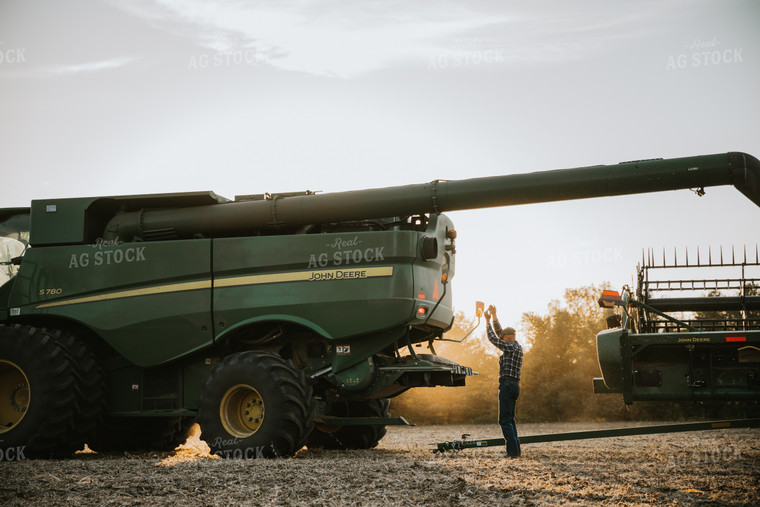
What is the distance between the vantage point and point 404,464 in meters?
9.32

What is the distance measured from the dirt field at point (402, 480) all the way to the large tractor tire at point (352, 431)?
153 cm

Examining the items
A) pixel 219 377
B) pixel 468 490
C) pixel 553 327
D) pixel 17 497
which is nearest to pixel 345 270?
pixel 219 377

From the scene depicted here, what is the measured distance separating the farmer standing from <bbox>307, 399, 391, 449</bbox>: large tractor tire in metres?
2.56

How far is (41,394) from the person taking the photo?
10852mm

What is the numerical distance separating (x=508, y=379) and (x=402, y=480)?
9.37 ft

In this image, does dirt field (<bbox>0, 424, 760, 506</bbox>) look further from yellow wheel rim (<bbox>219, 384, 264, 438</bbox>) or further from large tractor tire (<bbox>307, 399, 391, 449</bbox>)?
large tractor tire (<bbox>307, 399, 391, 449</bbox>)

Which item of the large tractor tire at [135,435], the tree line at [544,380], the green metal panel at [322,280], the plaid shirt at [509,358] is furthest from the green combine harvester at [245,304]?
the tree line at [544,380]

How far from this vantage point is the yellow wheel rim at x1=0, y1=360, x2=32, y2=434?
11266 millimetres

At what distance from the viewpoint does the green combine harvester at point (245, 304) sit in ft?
33.8
